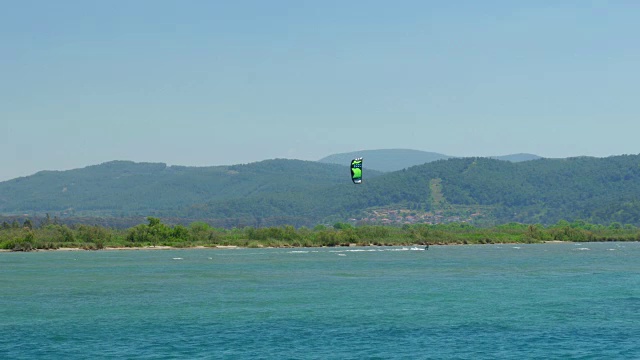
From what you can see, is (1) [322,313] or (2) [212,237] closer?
(1) [322,313]

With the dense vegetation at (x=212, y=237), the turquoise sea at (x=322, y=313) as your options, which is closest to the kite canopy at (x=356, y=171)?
the turquoise sea at (x=322, y=313)

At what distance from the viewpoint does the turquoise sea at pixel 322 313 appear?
42594 mm

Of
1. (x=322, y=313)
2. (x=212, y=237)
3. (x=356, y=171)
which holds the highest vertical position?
(x=356, y=171)

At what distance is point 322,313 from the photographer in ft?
182

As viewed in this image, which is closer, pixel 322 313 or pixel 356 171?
pixel 356 171

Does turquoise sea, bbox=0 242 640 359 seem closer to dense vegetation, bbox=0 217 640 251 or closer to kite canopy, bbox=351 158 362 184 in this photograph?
kite canopy, bbox=351 158 362 184

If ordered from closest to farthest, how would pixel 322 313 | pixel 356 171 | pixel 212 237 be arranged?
pixel 356 171
pixel 322 313
pixel 212 237

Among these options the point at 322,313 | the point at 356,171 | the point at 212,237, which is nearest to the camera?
the point at 356,171

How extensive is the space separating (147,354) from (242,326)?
9405 mm

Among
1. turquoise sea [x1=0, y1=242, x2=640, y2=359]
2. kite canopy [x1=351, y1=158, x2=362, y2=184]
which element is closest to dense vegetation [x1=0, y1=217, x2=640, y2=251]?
turquoise sea [x1=0, y1=242, x2=640, y2=359]

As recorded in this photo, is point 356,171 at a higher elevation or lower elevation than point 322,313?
higher

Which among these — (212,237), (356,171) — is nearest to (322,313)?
(356,171)

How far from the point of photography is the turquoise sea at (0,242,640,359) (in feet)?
140

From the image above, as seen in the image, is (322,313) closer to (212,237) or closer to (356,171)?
(356,171)
